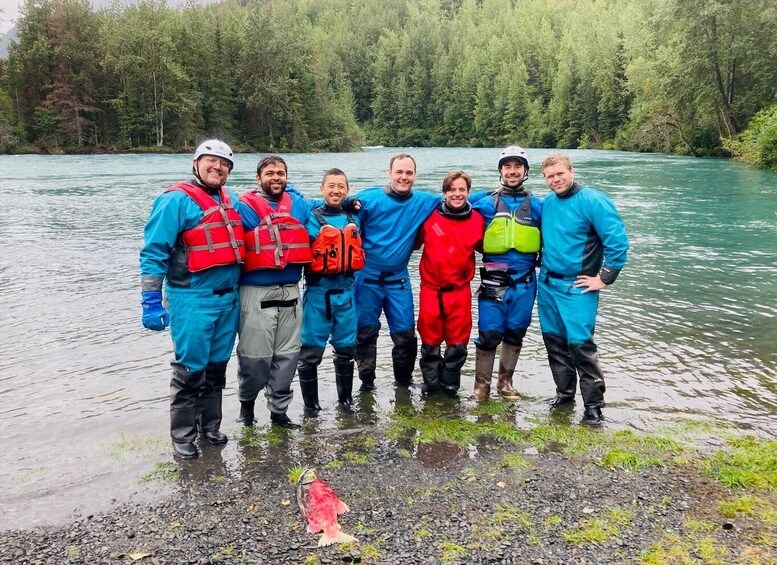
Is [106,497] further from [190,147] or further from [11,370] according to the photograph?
[190,147]

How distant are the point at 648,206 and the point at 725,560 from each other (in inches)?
771

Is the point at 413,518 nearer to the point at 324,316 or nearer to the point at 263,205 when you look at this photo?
the point at 324,316

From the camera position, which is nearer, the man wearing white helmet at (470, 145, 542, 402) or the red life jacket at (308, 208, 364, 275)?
the red life jacket at (308, 208, 364, 275)

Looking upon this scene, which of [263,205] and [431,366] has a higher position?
[263,205]

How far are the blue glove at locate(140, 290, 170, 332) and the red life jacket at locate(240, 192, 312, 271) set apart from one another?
770 mm

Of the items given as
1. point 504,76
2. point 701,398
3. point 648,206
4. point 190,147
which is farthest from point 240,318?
point 504,76

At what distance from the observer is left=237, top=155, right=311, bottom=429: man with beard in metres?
5.26

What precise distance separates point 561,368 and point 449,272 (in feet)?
4.88

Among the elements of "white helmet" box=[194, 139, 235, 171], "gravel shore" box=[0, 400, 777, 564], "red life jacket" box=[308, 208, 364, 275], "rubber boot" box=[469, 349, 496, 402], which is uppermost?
"white helmet" box=[194, 139, 235, 171]

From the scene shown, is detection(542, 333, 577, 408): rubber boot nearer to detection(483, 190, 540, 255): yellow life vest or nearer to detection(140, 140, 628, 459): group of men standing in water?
detection(140, 140, 628, 459): group of men standing in water

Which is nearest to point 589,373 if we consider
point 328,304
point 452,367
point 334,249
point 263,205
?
point 452,367

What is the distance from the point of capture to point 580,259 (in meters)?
5.75

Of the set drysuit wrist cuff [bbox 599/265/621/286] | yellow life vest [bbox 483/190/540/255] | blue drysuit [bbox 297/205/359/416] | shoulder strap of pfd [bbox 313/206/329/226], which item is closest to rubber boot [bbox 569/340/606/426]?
drysuit wrist cuff [bbox 599/265/621/286]

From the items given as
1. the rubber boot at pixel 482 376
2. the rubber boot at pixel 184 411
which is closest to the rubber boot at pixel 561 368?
the rubber boot at pixel 482 376
